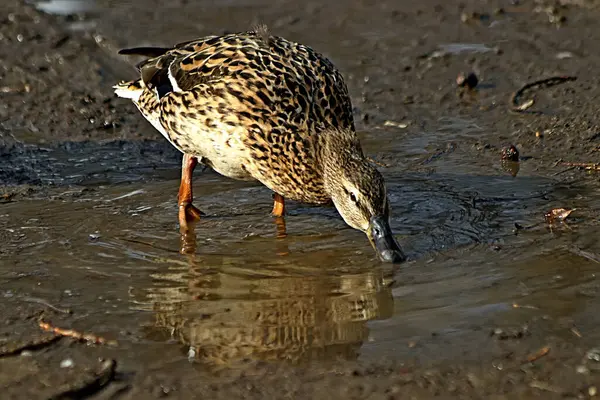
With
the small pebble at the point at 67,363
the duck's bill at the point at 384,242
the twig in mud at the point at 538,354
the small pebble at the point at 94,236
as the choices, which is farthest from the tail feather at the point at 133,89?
the twig in mud at the point at 538,354

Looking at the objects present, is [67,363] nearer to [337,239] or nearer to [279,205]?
[337,239]

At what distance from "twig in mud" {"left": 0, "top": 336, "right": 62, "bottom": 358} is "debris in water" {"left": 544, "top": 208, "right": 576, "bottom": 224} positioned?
3.57 meters

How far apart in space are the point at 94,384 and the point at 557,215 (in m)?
3.68

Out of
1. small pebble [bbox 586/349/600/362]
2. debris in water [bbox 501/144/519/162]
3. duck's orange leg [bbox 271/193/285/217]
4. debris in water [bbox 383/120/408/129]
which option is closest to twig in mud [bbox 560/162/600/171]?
debris in water [bbox 501/144/519/162]

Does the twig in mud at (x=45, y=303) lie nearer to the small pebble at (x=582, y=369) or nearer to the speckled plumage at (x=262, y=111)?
the speckled plumage at (x=262, y=111)

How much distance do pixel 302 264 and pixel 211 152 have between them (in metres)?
1.16

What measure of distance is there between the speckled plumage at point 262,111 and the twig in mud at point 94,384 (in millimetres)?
2328

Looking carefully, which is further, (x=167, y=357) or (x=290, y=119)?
(x=290, y=119)

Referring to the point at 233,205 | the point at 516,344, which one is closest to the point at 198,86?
the point at 233,205

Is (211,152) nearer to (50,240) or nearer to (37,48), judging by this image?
(50,240)

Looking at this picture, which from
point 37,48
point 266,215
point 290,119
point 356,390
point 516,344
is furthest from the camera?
point 37,48

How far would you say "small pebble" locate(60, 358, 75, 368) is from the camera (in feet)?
18.5

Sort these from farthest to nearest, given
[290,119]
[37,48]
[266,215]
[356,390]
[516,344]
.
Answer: [37,48]
[266,215]
[290,119]
[516,344]
[356,390]

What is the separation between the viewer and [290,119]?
7.48m
